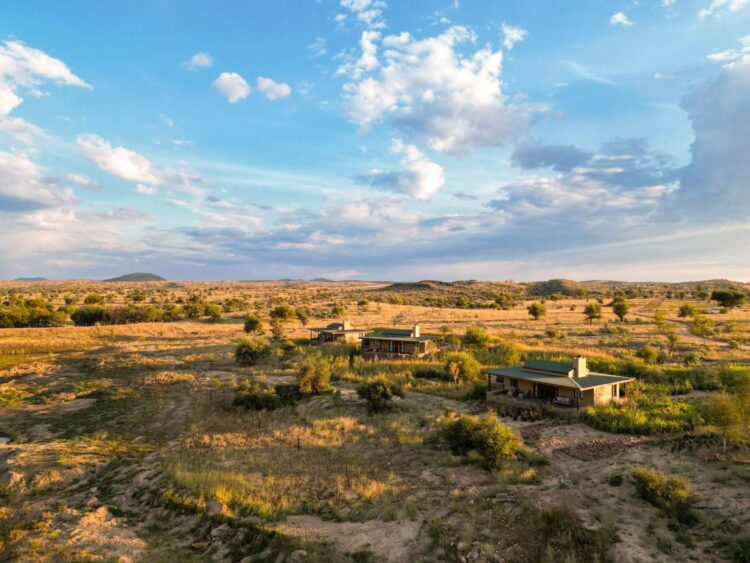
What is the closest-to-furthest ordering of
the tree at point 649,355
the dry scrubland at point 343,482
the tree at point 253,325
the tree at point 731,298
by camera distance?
the dry scrubland at point 343,482, the tree at point 649,355, the tree at point 253,325, the tree at point 731,298

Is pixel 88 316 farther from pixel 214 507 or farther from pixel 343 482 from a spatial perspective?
pixel 343 482

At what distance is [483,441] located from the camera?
1941 centimetres

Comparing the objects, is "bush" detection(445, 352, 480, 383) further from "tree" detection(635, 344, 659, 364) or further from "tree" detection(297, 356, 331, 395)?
"tree" detection(635, 344, 659, 364)

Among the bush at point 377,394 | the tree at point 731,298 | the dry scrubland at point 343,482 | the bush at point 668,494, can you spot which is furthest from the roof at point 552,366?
the tree at point 731,298

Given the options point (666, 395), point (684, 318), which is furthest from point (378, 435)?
point (684, 318)

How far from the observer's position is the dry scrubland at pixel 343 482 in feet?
→ 42.8

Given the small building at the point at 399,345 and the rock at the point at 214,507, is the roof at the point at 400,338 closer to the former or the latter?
the small building at the point at 399,345

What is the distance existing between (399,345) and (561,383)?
2007 cm

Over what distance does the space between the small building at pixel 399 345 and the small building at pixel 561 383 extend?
12838 mm

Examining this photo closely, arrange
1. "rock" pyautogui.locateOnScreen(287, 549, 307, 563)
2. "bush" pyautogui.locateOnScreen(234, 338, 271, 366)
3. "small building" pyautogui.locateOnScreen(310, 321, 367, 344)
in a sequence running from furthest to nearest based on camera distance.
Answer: "small building" pyautogui.locateOnScreen(310, 321, 367, 344), "bush" pyautogui.locateOnScreen(234, 338, 271, 366), "rock" pyautogui.locateOnScreen(287, 549, 307, 563)

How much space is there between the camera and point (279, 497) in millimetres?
16531

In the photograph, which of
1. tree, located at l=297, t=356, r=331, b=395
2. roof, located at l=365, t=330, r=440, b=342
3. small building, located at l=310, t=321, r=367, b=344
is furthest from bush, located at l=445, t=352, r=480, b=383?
small building, located at l=310, t=321, r=367, b=344

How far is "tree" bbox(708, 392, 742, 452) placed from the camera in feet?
57.9

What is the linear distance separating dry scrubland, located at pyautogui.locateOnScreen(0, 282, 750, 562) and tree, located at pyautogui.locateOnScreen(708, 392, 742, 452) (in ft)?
1.58
